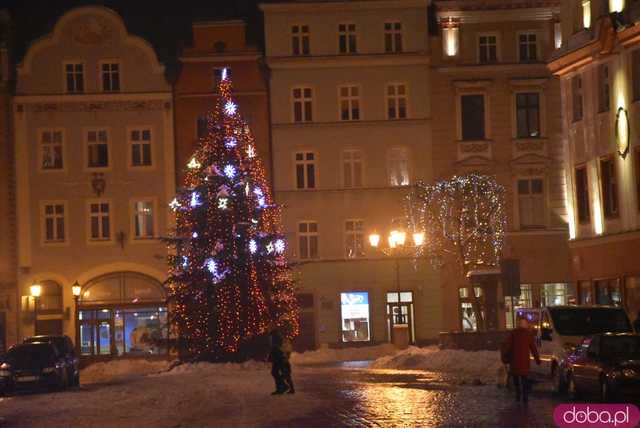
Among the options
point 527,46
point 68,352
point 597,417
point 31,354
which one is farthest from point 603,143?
point 597,417

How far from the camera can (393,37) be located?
60.6m

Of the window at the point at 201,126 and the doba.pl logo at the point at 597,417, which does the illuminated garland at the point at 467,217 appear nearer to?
the window at the point at 201,126

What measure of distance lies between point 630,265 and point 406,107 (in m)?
21.4

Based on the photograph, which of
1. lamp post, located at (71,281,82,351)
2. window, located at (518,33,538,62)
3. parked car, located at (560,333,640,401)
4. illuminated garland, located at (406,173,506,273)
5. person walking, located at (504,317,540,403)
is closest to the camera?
parked car, located at (560,333,640,401)

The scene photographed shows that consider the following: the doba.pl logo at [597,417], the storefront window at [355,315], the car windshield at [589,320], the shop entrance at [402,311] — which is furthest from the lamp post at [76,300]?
the doba.pl logo at [597,417]

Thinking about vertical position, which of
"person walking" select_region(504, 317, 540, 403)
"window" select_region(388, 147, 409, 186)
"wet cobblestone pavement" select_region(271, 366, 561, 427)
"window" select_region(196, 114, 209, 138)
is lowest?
"wet cobblestone pavement" select_region(271, 366, 561, 427)

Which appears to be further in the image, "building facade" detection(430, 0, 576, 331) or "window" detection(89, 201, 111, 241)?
"window" detection(89, 201, 111, 241)

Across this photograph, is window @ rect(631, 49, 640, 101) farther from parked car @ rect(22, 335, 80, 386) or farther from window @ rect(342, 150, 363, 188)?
window @ rect(342, 150, 363, 188)

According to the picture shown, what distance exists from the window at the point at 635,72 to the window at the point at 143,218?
2701cm

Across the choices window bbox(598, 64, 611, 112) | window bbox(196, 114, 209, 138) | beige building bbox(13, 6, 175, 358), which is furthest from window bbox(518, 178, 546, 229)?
window bbox(598, 64, 611, 112)

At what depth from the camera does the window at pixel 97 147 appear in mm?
60656

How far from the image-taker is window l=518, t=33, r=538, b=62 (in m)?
60.1

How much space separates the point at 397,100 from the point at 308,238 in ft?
24.9

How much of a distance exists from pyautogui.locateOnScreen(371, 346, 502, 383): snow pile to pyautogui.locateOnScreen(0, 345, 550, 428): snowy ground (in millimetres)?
58
